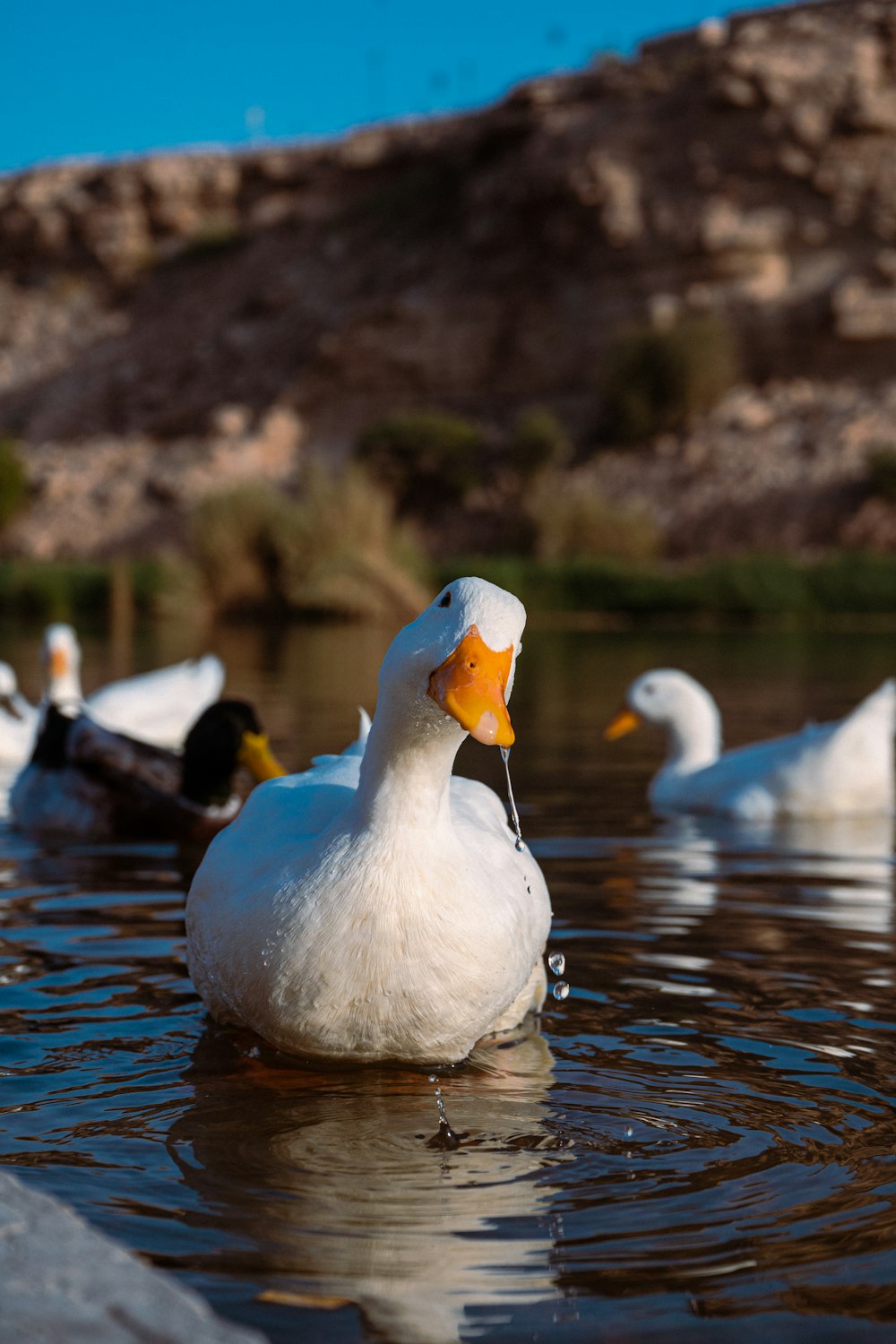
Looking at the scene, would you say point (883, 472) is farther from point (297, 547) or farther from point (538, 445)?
point (297, 547)

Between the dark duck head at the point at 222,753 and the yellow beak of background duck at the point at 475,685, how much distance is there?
14.0 ft

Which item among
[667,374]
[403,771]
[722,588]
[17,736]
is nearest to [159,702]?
[17,736]

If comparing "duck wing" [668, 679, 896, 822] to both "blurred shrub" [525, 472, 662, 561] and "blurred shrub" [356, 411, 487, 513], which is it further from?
"blurred shrub" [356, 411, 487, 513]

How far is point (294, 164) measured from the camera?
5684 cm

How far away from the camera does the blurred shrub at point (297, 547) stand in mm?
Answer: 29234

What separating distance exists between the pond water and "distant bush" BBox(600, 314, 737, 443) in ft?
118

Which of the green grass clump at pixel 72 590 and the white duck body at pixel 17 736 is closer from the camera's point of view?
the white duck body at pixel 17 736

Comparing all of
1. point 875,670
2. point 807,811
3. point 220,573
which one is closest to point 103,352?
point 220,573

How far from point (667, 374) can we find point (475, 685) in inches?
1551

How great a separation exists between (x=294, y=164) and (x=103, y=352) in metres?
9.35

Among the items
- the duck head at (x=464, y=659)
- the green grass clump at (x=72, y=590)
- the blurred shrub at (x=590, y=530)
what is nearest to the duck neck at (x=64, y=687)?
the duck head at (x=464, y=659)

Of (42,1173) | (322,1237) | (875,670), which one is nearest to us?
(322,1237)

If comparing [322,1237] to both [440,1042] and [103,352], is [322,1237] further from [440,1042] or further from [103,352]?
[103,352]

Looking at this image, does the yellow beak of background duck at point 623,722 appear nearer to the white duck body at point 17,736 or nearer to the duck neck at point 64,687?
the white duck body at point 17,736
